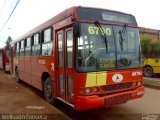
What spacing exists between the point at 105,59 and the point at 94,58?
13.4 inches

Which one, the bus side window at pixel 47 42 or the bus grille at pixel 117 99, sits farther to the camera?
the bus side window at pixel 47 42

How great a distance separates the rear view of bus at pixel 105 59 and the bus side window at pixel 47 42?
2.15 meters

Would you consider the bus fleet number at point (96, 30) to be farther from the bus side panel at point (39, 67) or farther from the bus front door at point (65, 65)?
the bus side panel at point (39, 67)

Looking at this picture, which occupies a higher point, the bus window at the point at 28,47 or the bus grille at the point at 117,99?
the bus window at the point at 28,47

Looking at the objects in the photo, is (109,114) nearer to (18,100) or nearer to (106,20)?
(106,20)

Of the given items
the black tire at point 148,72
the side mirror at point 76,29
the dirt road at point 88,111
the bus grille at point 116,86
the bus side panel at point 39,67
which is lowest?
the dirt road at point 88,111

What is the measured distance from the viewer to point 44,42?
30.0 feet

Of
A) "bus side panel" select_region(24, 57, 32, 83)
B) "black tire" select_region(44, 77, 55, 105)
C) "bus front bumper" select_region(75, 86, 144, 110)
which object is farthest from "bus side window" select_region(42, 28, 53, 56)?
"bus front bumper" select_region(75, 86, 144, 110)

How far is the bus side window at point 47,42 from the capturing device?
847 cm

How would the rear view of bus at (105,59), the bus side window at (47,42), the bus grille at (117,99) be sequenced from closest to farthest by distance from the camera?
the rear view of bus at (105,59) < the bus grille at (117,99) < the bus side window at (47,42)

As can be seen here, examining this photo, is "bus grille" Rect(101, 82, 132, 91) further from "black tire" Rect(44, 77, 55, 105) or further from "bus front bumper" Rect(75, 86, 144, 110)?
"black tire" Rect(44, 77, 55, 105)

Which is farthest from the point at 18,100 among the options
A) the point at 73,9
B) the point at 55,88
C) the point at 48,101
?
the point at 73,9

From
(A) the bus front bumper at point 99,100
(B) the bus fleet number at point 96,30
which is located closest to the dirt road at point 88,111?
(A) the bus front bumper at point 99,100

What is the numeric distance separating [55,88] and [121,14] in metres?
3.03
